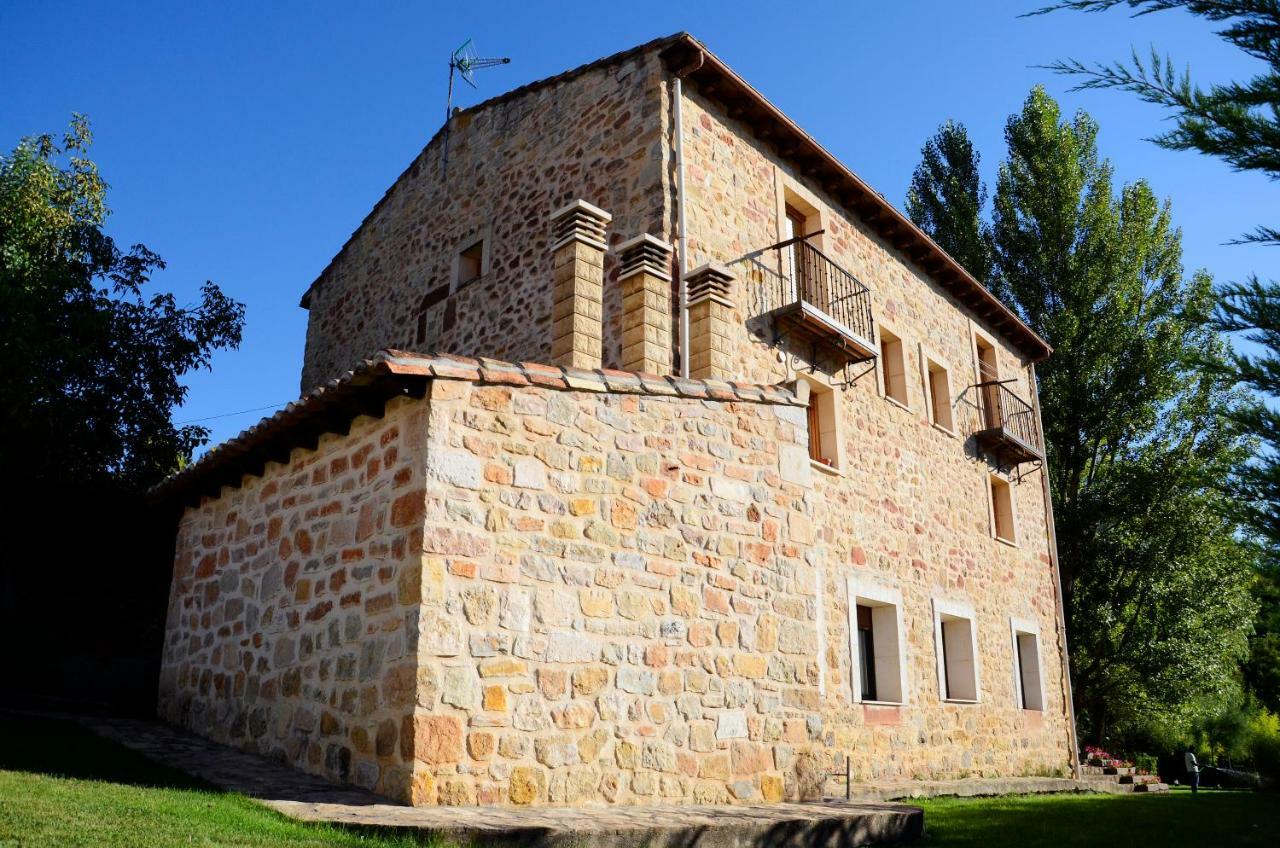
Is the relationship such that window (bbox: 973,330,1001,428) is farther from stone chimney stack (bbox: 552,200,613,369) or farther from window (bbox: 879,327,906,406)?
stone chimney stack (bbox: 552,200,613,369)

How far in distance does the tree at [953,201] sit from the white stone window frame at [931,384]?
23.6ft

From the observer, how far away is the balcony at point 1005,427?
48.6 ft

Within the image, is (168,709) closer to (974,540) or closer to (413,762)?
(413,762)

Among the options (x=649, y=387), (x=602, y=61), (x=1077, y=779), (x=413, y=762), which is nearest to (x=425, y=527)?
(x=413, y=762)

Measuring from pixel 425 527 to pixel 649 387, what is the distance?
199cm

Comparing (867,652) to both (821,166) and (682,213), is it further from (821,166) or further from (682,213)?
(821,166)

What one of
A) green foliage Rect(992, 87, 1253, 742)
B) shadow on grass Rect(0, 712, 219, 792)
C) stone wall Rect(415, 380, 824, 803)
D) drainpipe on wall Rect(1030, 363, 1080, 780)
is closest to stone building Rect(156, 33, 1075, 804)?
stone wall Rect(415, 380, 824, 803)

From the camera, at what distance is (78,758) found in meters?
6.25

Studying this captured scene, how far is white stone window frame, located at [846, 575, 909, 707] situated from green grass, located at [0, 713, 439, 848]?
6.81m

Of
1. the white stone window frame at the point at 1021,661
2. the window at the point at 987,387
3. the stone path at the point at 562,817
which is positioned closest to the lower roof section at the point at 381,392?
the stone path at the point at 562,817

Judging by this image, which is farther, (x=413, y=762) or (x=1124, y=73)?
(x=413, y=762)

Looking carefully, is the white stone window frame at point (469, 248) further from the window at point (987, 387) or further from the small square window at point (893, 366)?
the window at point (987, 387)

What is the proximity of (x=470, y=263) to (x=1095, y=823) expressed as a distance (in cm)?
920

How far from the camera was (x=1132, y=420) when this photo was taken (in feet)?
63.5
